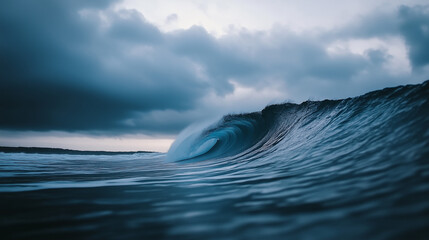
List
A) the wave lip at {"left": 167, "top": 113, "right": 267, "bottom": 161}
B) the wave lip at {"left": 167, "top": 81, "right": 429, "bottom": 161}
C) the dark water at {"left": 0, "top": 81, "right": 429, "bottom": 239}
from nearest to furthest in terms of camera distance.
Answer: the dark water at {"left": 0, "top": 81, "right": 429, "bottom": 239} → the wave lip at {"left": 167, "top": 81, "right": 429, "bottom": 161} → the wave lip at {"left": 167, "top": 113, "right": 267, "bottom": 161}

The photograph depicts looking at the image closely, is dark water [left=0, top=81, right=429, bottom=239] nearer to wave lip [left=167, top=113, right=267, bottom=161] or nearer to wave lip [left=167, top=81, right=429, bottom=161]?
wave lip [left=167, top=81, right=429, bottom=161]

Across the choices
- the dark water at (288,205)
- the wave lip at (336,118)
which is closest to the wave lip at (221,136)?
the wave lip at (336,118)

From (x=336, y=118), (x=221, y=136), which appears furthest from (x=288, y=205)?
(x=221, y=136)

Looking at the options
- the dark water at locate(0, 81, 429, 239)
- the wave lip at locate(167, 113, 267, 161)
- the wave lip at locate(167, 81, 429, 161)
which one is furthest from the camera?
the wave lip at locate(167, 113, 267, 161)

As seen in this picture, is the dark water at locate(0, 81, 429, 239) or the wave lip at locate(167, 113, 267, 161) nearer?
the dark water at locate(0, 81, 429, 239)

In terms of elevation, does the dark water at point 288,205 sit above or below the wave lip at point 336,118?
below

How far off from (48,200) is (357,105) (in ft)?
16.7

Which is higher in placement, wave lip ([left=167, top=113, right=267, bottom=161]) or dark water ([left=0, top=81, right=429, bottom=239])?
wave lip ([left=167, top=113, right=267, bottom=161])

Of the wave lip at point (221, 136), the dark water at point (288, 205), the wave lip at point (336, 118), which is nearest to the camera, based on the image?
the dark water at point (288, 205)

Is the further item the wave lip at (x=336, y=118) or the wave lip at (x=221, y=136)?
the wave lip at (x=221, y=136)

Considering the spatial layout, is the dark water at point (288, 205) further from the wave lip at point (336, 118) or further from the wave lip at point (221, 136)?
the wave lip at point (221, 136)

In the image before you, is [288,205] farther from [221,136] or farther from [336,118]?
[221,136]

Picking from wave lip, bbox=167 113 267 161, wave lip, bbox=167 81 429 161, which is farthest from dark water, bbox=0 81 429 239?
wave lip, bbox=167 113 267 161

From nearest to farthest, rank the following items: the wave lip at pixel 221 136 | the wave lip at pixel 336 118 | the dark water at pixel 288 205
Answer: the dark water at pixel 288 205
the wave lip at pixel 336 118
the wave lip at pixel 221 136
